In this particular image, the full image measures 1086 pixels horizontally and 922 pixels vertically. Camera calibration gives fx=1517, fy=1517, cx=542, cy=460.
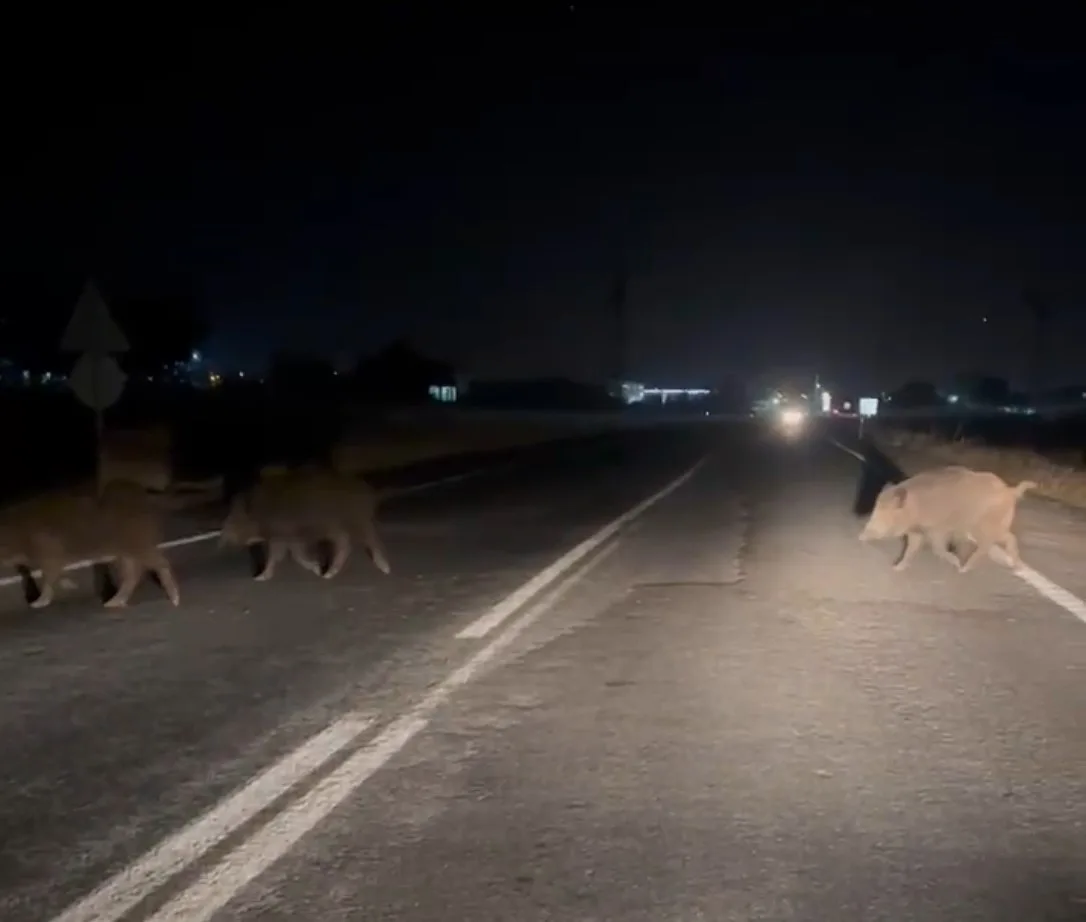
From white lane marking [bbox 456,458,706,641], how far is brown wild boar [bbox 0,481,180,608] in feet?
9.58

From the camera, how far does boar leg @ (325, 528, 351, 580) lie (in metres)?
15.7

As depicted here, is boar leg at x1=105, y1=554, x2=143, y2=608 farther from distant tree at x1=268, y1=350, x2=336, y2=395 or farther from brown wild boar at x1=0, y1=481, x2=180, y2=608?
distant tree at x1=268, y1=350, x2=336, y2=395

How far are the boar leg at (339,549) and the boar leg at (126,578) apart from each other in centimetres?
244

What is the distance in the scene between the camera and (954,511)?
53.1 ft

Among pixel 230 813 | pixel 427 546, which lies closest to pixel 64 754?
pixel 230 813

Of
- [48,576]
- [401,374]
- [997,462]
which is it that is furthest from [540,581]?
[401,374]

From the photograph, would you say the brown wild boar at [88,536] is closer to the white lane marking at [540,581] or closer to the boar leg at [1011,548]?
the white lane marking at [540,581]

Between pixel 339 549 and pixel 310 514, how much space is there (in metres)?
0.82

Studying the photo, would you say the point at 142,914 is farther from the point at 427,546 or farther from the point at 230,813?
the point at 427,546

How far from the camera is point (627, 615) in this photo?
13.1m

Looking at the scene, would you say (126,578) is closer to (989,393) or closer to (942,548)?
(942,548)

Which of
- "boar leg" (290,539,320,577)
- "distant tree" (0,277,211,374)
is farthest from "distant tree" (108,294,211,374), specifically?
"boar leg" (290,539,320,577)

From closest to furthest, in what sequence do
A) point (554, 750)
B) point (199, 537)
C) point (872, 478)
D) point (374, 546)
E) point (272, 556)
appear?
point (554, 750) → point (272, 556) → point (374, 546) → point (199, 537) → point (872, 478)

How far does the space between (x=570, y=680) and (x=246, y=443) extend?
107 ft
